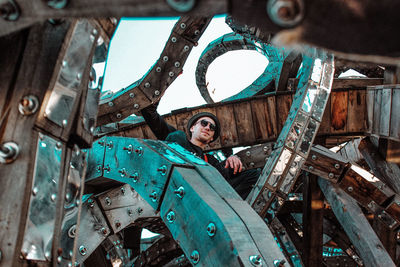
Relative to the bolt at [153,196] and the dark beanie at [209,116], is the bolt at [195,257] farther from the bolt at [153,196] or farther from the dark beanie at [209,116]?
the dark beanie at [209,116]

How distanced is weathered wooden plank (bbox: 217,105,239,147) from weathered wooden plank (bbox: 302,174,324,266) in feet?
5.21

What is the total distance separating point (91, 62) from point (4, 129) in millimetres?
432

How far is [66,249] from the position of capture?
184 centimetres

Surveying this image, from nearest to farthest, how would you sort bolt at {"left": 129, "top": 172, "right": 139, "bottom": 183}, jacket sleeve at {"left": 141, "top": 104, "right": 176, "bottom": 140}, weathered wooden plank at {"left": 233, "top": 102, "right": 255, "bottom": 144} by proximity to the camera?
bolt at {"left": 129, "top": 172, "right": 139, "bottom": 183}
jacket sleeve at {"left": 141, "top": 104, "right": 176, "bottom": 140}
weathered wooden plank at {"left": 233, "top": 102, "right": 255, "bottom": 144}

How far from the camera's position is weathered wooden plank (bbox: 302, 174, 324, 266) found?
5641mm

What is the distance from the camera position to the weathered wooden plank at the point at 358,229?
13.8ft

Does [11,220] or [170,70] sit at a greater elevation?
[170,70]

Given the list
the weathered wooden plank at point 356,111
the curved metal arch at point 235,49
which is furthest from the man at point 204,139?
the curved metal arch at point 235,49

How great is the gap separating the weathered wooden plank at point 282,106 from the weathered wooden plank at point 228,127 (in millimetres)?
780

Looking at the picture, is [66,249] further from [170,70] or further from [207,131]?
[170,70]

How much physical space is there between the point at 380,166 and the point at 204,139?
3.34 metres

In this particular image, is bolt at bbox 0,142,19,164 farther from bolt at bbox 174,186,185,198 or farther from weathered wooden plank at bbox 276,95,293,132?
weathered wooden plank at bbox 276,95,293,132

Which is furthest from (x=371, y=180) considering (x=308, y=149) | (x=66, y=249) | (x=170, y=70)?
(x=66, y=249)

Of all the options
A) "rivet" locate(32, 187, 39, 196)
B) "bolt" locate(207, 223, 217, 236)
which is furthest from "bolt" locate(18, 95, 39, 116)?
"bolt" locate(207, 223, 217, 236)
